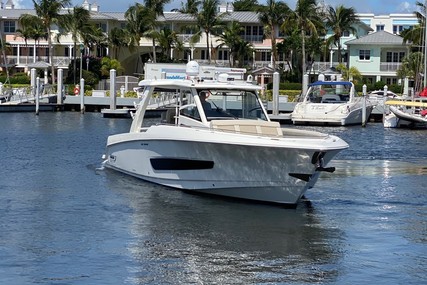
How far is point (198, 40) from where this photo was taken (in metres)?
100

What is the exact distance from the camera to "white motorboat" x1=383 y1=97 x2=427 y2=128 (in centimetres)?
5825

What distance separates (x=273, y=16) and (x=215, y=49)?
26.6ft

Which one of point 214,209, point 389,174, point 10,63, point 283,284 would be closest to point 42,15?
point 10,63

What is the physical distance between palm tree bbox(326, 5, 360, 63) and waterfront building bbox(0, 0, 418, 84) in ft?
8.33

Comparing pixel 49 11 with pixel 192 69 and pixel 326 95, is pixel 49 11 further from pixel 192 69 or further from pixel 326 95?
pixel 192 69

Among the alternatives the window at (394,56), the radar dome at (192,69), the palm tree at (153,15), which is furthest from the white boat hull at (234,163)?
the window at (394,56)

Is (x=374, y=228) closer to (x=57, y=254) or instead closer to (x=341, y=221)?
(x=341, y=221)

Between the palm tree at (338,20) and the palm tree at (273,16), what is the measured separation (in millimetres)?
5480

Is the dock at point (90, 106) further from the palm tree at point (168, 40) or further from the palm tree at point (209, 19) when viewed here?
the palm tree at point (209, 19)

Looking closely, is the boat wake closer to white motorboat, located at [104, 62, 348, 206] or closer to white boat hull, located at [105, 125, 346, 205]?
white motorboat, located at [104, 62, 348, 206]

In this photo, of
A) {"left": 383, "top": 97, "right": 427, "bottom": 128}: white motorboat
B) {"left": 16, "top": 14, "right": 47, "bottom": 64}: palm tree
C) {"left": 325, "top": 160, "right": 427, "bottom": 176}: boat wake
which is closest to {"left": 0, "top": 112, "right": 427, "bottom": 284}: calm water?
{"left": 325, "top": 160, "right": 427, "bottom": 176}: boat wake

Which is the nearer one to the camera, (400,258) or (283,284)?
(283,284)

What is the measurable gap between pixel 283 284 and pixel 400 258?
338 centimetres

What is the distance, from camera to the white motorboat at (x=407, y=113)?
58250mm
